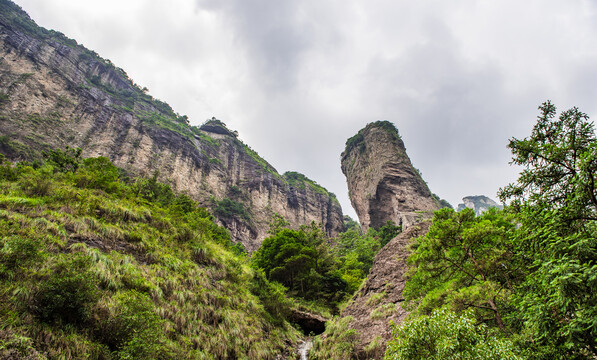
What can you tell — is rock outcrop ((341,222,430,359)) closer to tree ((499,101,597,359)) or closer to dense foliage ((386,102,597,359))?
dense foliage ((386,102,597,359))

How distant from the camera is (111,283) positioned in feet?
26.1

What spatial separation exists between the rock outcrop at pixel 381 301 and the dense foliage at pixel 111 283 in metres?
4.70

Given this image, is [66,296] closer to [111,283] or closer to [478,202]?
[111,283]

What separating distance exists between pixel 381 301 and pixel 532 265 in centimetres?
1007

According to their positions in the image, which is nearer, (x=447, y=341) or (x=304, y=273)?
(x=447, y=341)

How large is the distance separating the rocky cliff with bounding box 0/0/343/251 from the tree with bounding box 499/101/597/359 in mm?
51335

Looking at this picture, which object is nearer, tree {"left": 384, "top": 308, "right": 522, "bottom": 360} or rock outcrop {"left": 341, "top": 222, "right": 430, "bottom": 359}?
tree {"left": 384, "top": 308, "right": 522, "bottom": 360}

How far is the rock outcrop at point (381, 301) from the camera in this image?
36.6 feet

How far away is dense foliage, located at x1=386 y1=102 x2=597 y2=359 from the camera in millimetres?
4543

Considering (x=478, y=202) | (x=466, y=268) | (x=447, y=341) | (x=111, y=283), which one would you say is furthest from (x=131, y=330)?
(x=478, y=202)

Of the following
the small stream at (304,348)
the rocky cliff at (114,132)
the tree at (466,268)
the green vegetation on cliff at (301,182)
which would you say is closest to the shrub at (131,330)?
the tree at (466,268)

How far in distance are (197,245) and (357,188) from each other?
5786 centimetres

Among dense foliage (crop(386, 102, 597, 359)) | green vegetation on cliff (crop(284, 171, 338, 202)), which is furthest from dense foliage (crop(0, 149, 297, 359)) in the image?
green vegetation on cliff (crop(284, 171, 338, 202))

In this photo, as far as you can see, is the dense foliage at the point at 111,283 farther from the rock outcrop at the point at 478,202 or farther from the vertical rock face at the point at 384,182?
the rock outcrop at the point at 478,202
